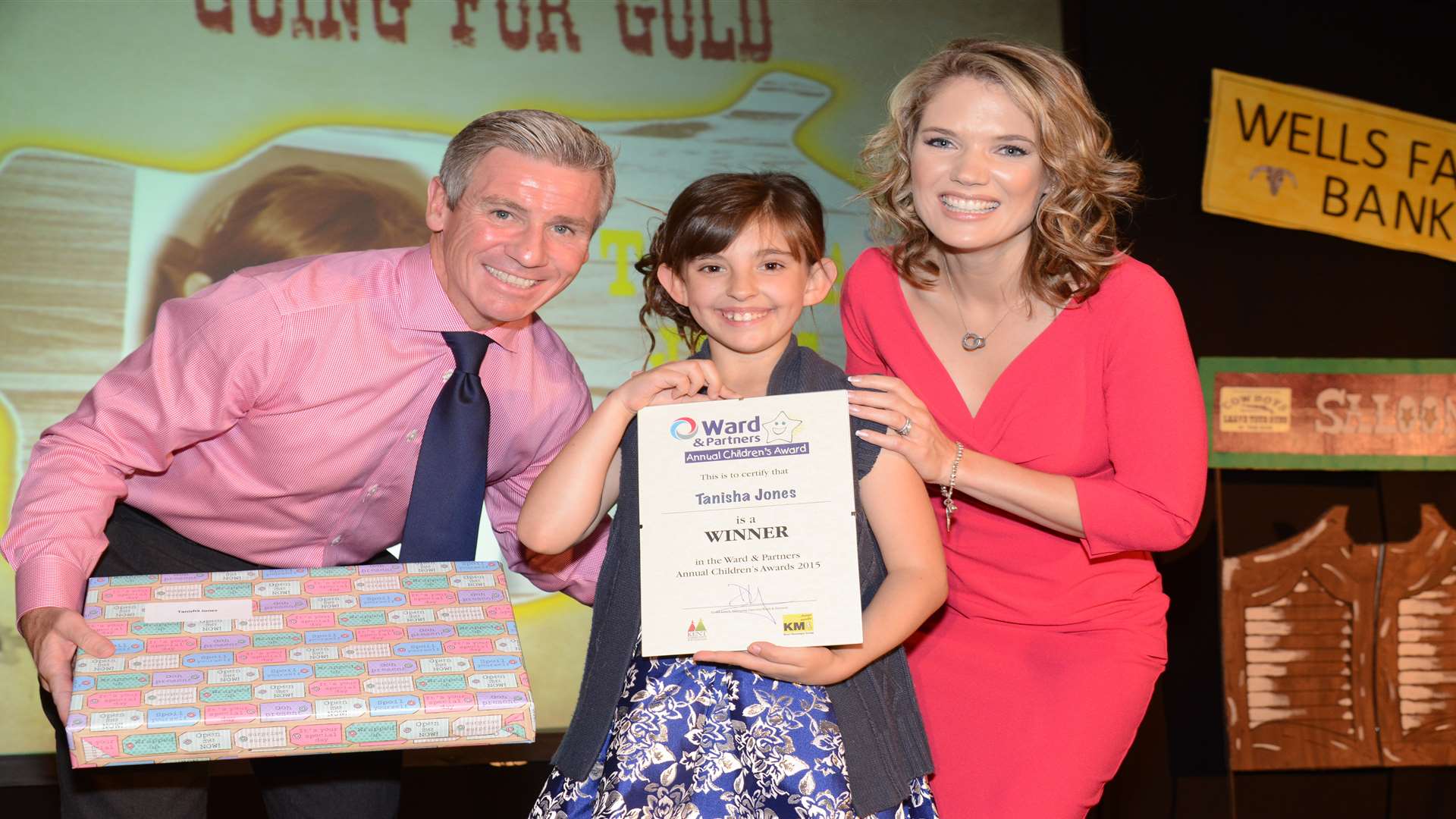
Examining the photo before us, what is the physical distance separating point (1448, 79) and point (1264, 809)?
9.53ft

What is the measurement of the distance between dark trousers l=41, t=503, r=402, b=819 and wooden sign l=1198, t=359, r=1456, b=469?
328 centimetres

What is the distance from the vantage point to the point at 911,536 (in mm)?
1883

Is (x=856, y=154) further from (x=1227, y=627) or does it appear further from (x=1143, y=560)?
(x=1143, y=560)

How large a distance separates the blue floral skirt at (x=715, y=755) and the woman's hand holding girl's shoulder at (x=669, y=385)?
38 centimetres

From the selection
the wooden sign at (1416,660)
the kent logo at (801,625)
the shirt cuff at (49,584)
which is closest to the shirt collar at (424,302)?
the shirt cuff at (49,584)

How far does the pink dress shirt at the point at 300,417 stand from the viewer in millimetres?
2164

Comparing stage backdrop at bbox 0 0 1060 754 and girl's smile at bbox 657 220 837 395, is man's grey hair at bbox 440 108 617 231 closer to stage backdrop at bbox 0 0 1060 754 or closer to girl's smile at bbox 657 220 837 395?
girl's smile at bbox 657 220 837 395

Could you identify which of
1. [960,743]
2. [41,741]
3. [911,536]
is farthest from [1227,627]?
[41,741]

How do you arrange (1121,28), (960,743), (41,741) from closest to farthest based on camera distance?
(960,743) → (41,741) → (1121,28)

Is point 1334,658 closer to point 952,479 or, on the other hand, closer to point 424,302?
point 952,479

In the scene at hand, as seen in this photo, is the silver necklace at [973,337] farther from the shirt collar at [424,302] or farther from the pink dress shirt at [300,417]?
the shirt collar at [424,302]

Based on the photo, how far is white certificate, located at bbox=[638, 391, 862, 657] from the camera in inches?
68.6
